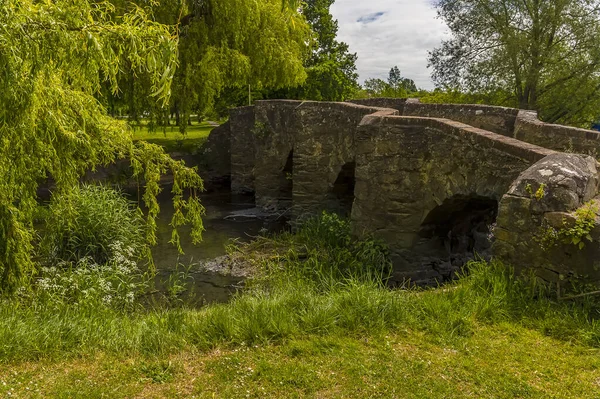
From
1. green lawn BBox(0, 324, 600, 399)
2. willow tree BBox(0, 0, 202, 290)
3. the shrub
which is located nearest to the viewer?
green lawn BBox(0, 324, 600, 399)

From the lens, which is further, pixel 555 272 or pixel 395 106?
pixel 395 106

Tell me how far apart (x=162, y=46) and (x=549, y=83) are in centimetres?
1815

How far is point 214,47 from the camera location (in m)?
14.9

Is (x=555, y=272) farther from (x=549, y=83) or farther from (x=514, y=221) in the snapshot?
(x=549, y=83)

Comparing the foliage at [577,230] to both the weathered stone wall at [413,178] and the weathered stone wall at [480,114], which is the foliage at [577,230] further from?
the weathered stone wall at [480,114]

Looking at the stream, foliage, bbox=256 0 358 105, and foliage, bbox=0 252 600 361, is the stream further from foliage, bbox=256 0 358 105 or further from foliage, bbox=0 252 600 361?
foliage, bbox=256 0 358 105

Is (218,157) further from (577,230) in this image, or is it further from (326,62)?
(577,230)

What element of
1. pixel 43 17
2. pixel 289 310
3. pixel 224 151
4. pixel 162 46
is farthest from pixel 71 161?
pixel 224 151

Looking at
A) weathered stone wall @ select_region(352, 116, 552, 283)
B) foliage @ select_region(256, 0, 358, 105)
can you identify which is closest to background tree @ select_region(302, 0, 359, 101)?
foliage @ select_region(256, 0, 358, 105)

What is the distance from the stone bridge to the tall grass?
41cm

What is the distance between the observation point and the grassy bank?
12.1 ft

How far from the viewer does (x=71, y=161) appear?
17.9ft

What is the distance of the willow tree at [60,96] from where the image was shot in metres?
3.84

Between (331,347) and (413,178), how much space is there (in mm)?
4472
